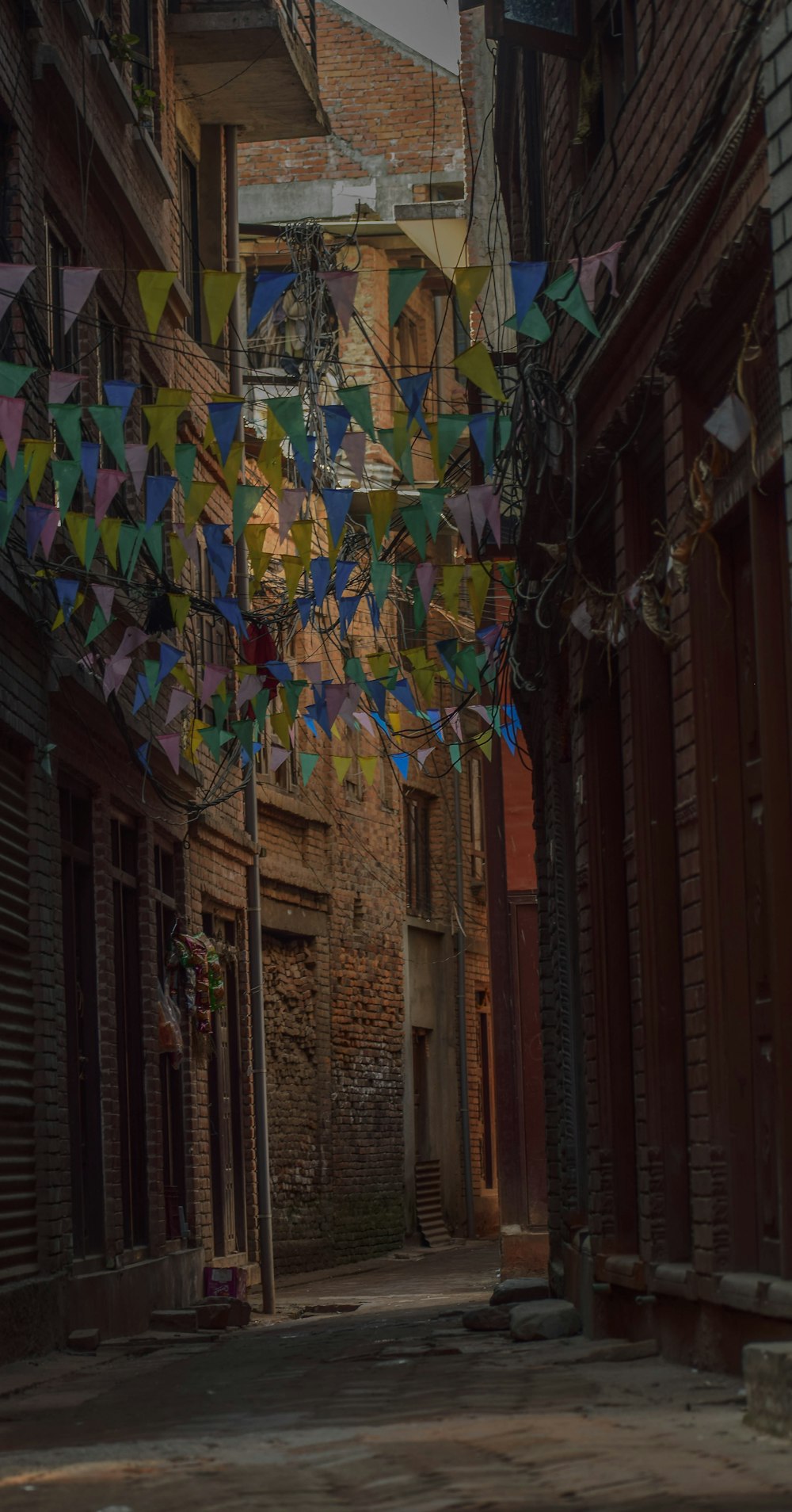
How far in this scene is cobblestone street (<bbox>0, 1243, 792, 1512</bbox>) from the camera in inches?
196

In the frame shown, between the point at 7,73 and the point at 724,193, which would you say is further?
the point at 7,73

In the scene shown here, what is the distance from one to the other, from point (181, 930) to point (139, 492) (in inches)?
133

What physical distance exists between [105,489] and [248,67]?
9.61m

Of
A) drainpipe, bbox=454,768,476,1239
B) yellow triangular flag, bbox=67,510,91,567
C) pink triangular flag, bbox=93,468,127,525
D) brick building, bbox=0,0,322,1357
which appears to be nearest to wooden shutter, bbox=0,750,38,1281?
brick building, bbox=0,0,322,1357

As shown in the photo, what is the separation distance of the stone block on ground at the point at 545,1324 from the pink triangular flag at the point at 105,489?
14.4 ft

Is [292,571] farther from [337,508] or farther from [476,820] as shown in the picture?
[476,820]

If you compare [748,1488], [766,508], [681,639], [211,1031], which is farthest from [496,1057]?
[748,1488]

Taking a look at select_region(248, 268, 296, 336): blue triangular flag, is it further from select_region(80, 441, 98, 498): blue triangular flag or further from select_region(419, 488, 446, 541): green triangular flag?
select_region(419, 488, 446, 541): green triangular flag

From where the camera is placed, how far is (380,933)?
25.2 metres

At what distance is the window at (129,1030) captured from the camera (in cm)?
1448

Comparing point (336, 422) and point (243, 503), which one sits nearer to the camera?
point (336, 422)

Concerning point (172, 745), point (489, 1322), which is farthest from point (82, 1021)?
point (489, 1322)

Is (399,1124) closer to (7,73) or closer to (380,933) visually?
(380,933)

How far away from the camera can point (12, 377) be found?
866 cm
